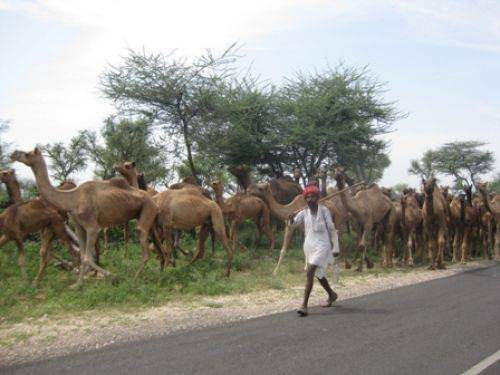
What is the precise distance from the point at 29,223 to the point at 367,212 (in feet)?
31.4

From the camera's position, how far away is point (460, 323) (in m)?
8.46

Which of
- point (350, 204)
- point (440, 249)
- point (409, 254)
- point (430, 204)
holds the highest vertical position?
point (350, 204)

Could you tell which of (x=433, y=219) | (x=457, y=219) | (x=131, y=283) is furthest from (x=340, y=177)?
(x=131, y=283)

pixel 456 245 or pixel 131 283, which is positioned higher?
pixel 131 283

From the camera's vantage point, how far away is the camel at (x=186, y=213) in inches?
546

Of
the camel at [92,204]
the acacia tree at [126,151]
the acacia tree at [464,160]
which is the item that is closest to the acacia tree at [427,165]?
the acacia tree at [464,160]

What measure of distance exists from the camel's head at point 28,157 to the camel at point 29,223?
1193mm

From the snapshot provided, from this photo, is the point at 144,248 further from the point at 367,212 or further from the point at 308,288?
the point at 367,212

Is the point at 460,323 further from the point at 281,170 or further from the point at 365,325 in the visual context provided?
the point at 281,170

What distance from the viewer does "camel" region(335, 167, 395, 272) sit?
16.5m

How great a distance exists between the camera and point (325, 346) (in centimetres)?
719

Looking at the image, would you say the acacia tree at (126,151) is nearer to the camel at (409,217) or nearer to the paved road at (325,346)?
the camel at (409,217)

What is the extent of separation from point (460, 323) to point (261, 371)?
3.71 m

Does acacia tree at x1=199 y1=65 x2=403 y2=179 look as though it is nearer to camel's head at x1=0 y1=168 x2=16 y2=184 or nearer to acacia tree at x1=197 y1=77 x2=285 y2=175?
acacia tree at x1=197 y1=77 x2=285 y2=175
